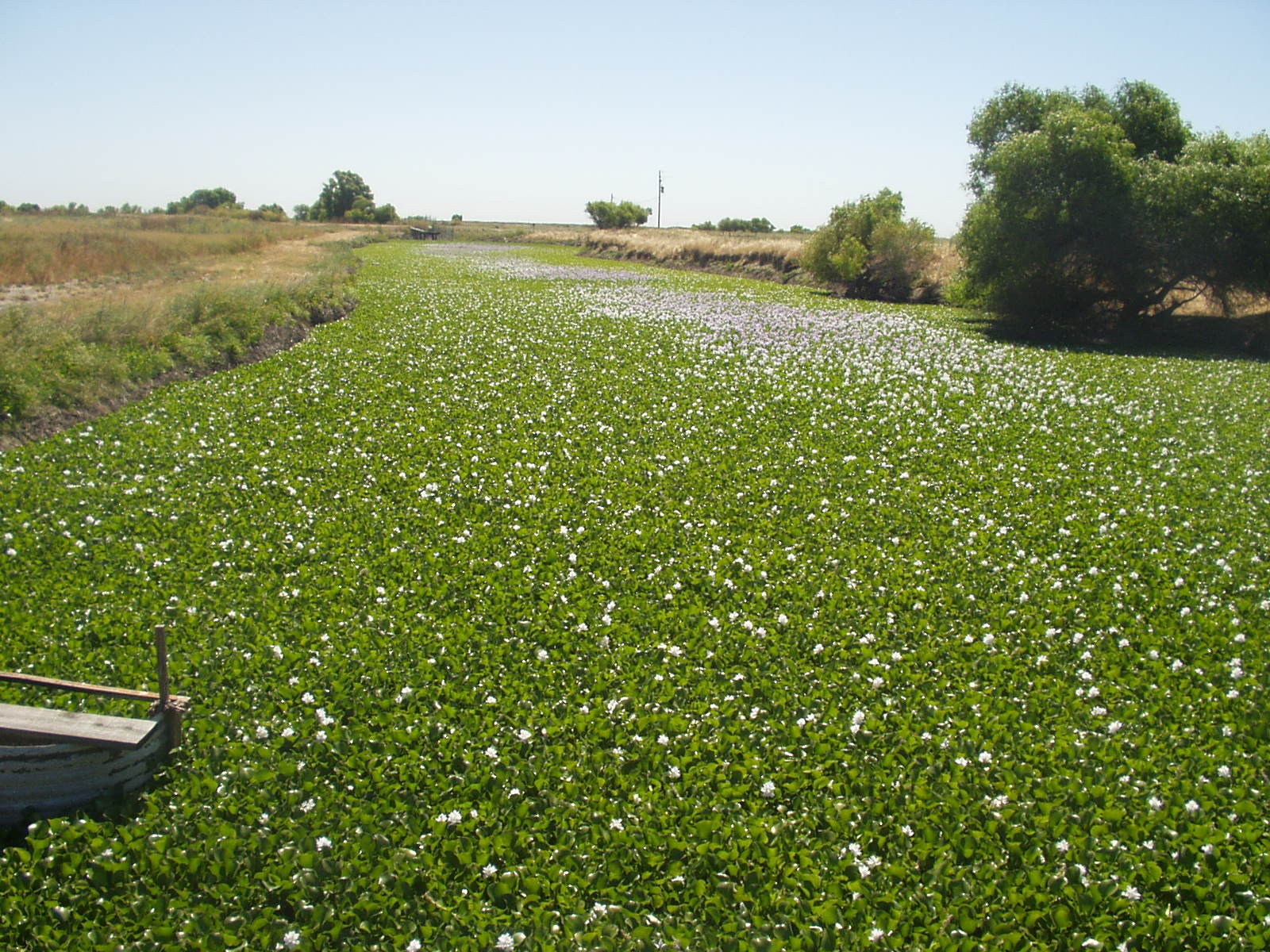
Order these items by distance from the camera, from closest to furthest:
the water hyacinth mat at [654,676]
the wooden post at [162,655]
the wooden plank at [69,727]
→ the water hyacinth mat at [654,676] < the wooden plank at [69,727] < the wooden post at [162,655]

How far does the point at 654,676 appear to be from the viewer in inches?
197

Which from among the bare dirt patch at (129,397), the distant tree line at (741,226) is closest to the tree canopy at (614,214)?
the distant tree line at (741,226)

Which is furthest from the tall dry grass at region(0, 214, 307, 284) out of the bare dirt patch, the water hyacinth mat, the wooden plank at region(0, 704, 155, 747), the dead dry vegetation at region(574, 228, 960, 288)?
the wooden plank at region(0, 704, 155, 747)

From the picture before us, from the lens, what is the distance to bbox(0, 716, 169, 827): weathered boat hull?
3.68m

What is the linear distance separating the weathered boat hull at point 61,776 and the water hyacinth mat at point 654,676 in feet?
0.40

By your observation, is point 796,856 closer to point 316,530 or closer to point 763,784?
point 763,784

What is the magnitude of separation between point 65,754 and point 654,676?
10.5ft

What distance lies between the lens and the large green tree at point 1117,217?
63.2 ft

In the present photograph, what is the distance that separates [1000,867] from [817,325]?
Answer: 62.6 ft

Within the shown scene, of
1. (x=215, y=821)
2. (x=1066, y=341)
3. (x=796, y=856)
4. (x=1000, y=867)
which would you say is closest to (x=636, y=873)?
(x=796, y=856)

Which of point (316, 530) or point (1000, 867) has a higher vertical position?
point (316, 530)

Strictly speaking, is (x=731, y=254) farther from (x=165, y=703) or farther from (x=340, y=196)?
(x=340, y=196)

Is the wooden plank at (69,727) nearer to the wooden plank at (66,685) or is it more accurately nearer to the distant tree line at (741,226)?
the wooden plank at (66,685)

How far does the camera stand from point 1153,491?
848 cm
